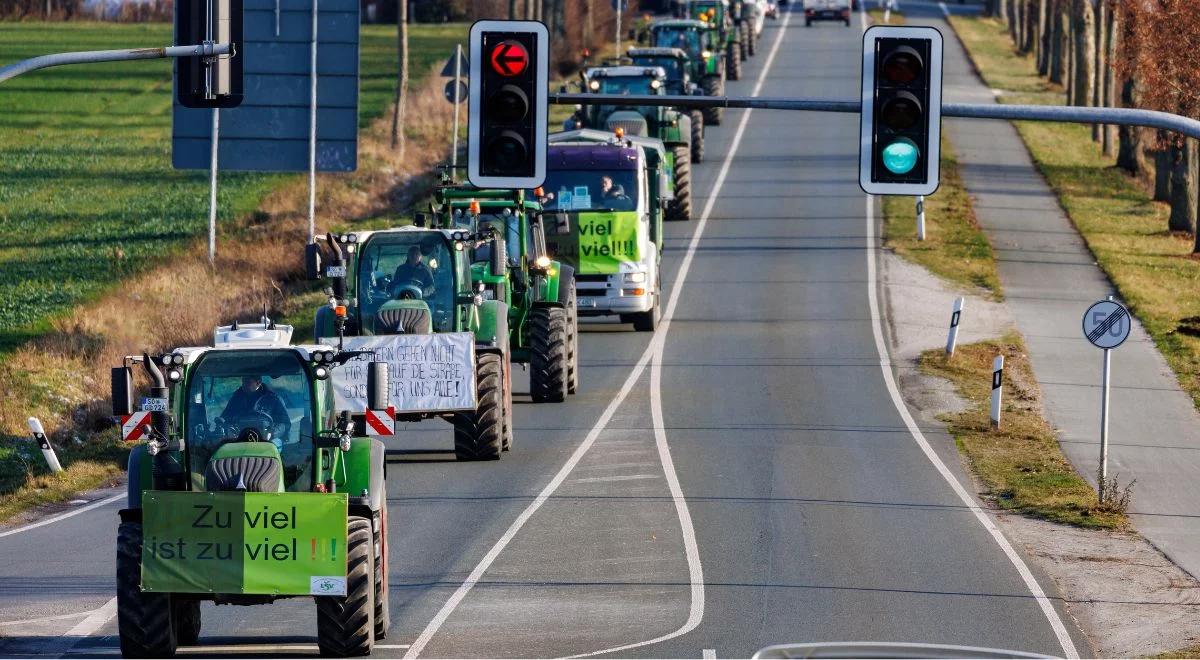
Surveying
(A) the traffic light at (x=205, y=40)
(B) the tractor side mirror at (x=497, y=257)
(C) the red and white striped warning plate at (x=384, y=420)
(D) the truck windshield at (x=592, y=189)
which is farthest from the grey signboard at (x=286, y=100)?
(A) the traffic light at (x=205, y=40)

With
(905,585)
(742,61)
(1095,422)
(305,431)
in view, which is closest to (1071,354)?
(1095,422)

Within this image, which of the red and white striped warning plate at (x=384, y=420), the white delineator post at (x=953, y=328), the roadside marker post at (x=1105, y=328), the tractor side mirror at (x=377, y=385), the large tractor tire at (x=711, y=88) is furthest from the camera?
the large tractor tire at (x=711, y=88)

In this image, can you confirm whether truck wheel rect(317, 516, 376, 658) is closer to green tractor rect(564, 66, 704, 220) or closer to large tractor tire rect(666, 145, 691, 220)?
green tractor rect(564, 66, 704, 220)

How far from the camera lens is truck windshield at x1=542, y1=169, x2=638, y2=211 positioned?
30.2 meters

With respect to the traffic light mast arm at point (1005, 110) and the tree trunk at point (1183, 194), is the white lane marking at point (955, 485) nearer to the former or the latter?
the traffic light mast arm at point (1005, 110)

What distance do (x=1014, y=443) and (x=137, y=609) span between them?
1529cm

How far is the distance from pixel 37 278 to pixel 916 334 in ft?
64.5

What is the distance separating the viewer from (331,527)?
1273cm

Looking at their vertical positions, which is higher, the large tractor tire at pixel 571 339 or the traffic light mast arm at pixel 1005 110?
the traffic light mast arm at pixel 1005 110

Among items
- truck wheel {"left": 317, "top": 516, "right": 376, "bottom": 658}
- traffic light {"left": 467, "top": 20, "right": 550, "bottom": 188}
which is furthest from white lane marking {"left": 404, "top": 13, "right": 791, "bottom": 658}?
traffic light {"left": 467, "top": 20, "right": 550, "bottom": 188}

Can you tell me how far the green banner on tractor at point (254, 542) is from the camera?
12.7m

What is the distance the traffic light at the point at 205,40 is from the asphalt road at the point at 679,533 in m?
4.10

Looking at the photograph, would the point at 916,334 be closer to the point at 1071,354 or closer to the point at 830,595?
the point at 1071,354

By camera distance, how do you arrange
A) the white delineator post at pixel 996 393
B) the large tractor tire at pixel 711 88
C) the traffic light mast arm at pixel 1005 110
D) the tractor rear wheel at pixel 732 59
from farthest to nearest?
the tractor rear wheel at pixel 732 59
the large tractor tire at pixel 711 88
the white delineator post at pixel 996 393
the traffic light mast arm at pixel 1005 110
